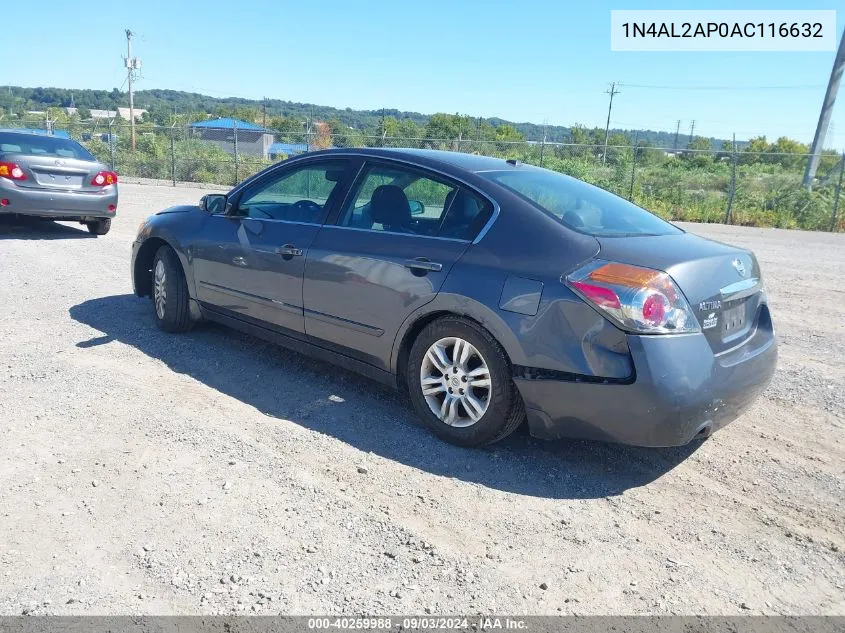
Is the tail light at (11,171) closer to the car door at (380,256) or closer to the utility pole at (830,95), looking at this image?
the car door at (380,256)

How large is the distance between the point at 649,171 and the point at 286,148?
1662 cm

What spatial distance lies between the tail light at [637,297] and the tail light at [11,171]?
31.0 ft

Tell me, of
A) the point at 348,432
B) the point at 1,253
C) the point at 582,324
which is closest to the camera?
the point at 582,324

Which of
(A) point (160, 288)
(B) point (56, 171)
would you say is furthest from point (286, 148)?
(A) point (160, 288)

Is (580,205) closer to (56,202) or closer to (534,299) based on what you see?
(534,299)

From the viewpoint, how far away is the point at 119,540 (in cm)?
302

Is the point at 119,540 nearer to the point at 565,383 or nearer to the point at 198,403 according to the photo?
the point at 198,403

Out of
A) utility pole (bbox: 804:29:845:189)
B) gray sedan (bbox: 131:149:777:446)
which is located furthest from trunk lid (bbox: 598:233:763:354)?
utility pole (bbox: 804:29:845:189)

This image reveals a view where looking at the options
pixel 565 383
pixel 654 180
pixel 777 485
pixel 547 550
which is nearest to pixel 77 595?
pixel 547 550

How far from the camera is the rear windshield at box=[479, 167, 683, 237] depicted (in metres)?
4.04

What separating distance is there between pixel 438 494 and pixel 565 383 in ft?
2.73

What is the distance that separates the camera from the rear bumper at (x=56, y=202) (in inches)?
401

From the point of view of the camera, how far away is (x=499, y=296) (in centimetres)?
376

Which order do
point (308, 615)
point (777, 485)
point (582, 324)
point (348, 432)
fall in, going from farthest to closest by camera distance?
point (348, 432)
point (777, 485)
point (582, 324)
point (308, 615)
